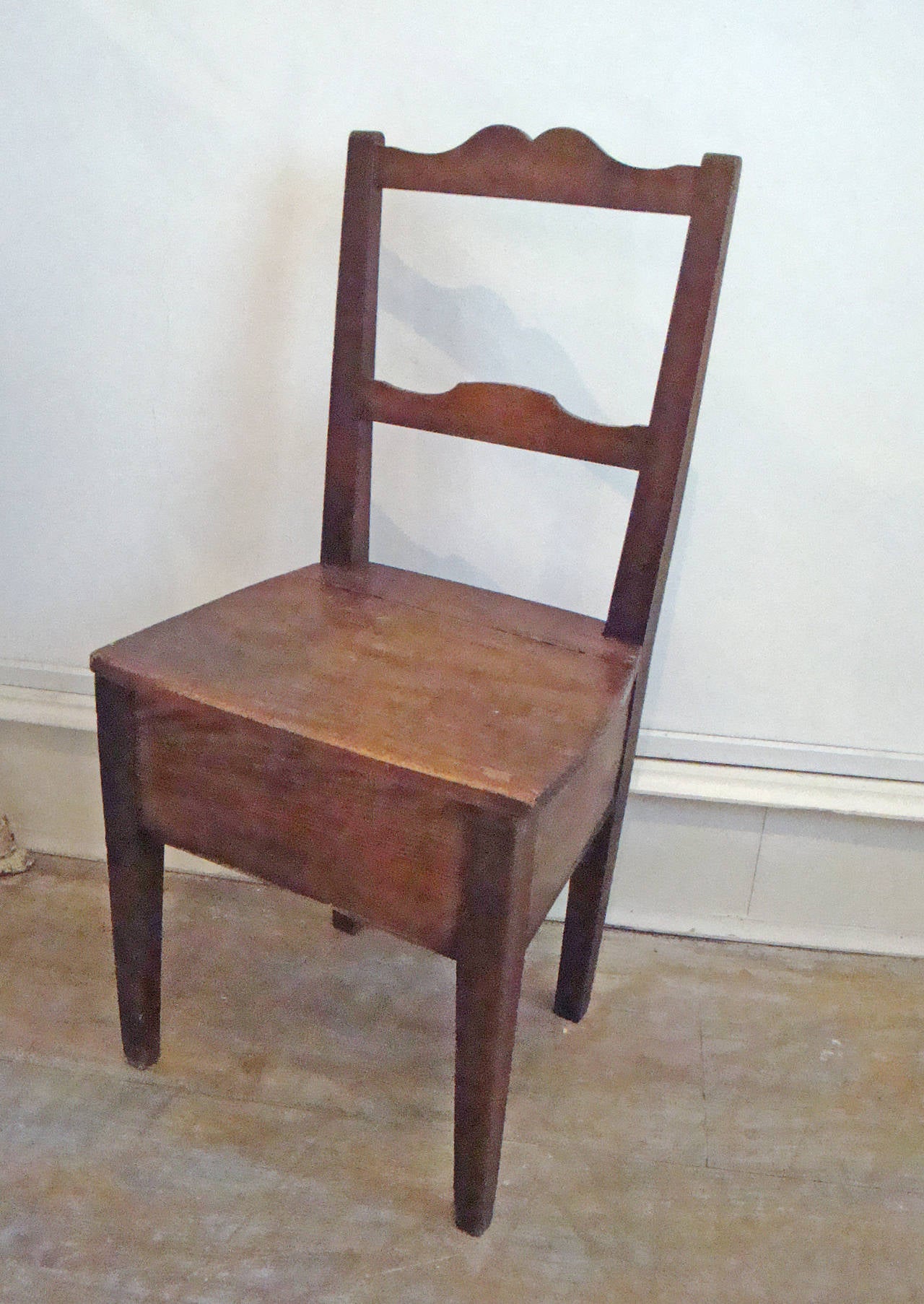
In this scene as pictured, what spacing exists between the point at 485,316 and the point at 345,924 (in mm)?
790

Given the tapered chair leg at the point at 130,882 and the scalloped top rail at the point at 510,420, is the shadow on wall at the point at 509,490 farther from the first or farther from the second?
the tapered chair leg at the point at 130,882

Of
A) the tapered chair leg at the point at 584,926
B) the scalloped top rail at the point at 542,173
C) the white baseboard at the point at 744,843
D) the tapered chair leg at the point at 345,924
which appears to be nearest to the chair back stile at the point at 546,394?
the scalloped top rail at the point at 542,173

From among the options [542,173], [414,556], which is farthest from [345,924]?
[542,173]

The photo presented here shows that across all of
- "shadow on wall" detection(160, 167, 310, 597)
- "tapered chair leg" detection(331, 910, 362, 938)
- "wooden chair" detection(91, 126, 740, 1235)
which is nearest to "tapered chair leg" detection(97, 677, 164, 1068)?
"wooden chair" detection(91, 126, 740, 1235)

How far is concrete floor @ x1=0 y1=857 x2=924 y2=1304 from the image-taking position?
2.91 ft

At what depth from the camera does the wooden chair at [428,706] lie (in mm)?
765

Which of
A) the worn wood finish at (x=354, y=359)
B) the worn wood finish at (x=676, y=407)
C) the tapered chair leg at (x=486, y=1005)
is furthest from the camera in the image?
the worn wood finish at (x=354, y=359)

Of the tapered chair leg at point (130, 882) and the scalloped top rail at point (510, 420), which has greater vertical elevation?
the scalloped top rail at point (510, 420)

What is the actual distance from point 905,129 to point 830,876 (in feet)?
2.93

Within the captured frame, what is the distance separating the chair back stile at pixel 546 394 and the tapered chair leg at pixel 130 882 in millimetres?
338

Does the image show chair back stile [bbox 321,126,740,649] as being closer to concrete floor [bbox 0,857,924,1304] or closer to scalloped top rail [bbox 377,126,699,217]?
scalloped top rail [bbox 377,126,699,217]

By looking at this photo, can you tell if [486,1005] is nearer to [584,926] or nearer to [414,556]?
[584,926]

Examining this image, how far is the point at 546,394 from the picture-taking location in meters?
Result: 0.95

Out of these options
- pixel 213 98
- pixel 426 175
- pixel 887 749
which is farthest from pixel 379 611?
pixel 887 749
